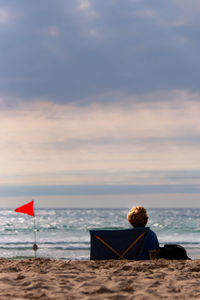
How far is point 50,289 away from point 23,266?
1.76m

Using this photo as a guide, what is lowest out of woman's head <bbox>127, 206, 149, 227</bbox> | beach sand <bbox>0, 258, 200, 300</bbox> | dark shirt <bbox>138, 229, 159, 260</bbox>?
beach sand <bbox>0, 258, 200, 300</bbox>

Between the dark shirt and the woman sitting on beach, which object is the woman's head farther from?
the dark shirt

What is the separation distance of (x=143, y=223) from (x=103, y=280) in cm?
146

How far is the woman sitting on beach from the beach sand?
0.24 meters

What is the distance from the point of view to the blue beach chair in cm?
571

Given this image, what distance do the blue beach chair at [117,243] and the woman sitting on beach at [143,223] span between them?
8cm

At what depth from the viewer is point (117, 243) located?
589 cm

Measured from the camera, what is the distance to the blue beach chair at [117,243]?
5.71 meters

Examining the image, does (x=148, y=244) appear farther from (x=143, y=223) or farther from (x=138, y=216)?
(x=138, y=216)

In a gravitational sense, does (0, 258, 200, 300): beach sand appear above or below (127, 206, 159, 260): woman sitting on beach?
below

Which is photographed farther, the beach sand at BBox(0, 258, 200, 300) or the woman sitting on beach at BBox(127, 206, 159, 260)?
the woman sitting on beach at BBox(127, 206, 159, 260)

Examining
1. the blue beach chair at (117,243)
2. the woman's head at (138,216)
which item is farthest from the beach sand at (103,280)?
the woman's head at (138,216)

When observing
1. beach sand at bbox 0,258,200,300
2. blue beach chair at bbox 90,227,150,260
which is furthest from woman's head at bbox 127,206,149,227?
beach sand at bbox 0,258,200,300

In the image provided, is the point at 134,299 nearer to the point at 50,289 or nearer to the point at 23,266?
the point at 50,289
